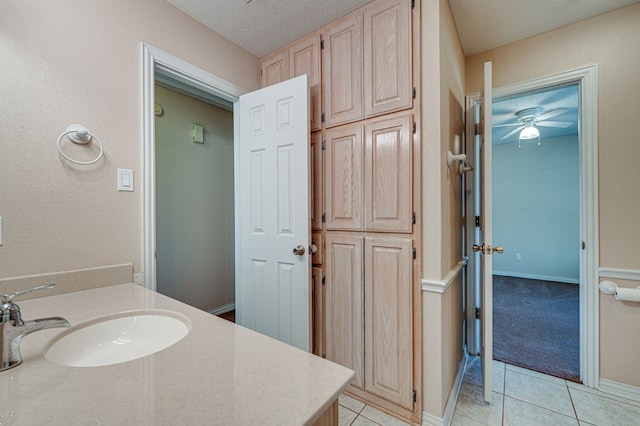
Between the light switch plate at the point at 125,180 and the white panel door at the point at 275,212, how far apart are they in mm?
739

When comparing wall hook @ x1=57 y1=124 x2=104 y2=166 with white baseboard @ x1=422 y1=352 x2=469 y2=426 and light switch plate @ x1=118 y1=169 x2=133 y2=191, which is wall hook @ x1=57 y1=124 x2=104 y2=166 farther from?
white baseboard @ x1=422 y1=352 x2=469 y2=426

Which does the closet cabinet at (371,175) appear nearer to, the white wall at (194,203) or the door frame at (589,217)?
the door frame at (589,217)

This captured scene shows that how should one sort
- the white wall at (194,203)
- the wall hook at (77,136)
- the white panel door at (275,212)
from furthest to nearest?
the white wall at (194,203) → the white panel door at (275,212) → the wall hook at (77,136)

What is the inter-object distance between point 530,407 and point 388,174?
1661 millimetres

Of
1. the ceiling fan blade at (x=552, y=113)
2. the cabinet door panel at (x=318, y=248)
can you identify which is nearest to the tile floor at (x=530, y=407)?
the cabinet door panel at (x=318, y=248)

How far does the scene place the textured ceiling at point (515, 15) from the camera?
1599 mm

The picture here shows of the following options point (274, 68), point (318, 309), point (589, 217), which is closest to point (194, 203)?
point (274, 68)

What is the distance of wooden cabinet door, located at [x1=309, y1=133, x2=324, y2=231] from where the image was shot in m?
1.82

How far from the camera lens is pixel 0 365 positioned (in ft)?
1.96

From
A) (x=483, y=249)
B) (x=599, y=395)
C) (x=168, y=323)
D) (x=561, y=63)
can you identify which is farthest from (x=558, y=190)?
(x=168, y=323)

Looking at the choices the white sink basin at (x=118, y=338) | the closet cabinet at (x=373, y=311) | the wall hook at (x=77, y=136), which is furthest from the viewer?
the closet cabinet at (x=373, y=311)

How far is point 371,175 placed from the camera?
1611 mm

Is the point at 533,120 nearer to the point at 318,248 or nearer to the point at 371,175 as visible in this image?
the point at 371,175

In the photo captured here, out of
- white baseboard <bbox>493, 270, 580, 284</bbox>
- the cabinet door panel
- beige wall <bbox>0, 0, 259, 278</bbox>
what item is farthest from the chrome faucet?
white baseboard <bbox>493, 270, 580, 284</bbox>
